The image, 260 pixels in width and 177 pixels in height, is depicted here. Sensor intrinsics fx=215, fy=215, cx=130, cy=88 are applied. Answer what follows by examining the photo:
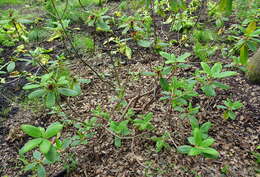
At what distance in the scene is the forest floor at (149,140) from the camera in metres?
1.70

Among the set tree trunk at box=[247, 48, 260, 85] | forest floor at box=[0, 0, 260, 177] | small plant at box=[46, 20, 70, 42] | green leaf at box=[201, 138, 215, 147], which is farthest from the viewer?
tree trunk at box=[247, 48, 260, 85]

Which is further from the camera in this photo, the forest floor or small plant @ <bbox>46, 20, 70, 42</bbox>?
the forest floor

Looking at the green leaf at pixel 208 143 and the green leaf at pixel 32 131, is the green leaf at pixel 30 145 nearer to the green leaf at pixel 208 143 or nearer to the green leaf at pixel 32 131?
the green leaf at pixel 32 131

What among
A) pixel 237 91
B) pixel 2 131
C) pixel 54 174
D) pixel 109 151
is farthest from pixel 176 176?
pixel 2 131

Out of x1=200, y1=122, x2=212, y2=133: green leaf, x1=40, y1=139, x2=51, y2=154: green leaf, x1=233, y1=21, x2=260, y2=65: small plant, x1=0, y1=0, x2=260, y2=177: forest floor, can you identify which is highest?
x1=233, y1=21, x2=260, y2=65: small plant

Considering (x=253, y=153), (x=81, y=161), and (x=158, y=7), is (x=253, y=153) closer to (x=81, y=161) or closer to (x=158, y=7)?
(x=81, y=161)

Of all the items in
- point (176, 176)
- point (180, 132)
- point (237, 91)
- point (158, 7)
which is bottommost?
point (176, 176)

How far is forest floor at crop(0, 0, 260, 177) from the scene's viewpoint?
67.0 inches

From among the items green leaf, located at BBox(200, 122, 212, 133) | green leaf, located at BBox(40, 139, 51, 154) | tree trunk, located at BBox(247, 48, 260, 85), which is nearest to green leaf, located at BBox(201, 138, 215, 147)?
green leaf, located at BBox(200, 122, 212, 133)

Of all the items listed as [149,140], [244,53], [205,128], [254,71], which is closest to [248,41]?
[244,53]

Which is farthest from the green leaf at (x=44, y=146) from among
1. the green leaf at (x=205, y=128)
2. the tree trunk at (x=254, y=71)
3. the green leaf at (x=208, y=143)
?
the tree trunk at (x=254, y=71)

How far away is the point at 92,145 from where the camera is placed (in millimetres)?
1930

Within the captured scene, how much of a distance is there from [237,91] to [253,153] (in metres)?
0.74

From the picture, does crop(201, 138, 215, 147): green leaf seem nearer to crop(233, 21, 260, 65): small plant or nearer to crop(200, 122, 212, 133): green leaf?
crop(200, 122, 212, 133): green leaf
